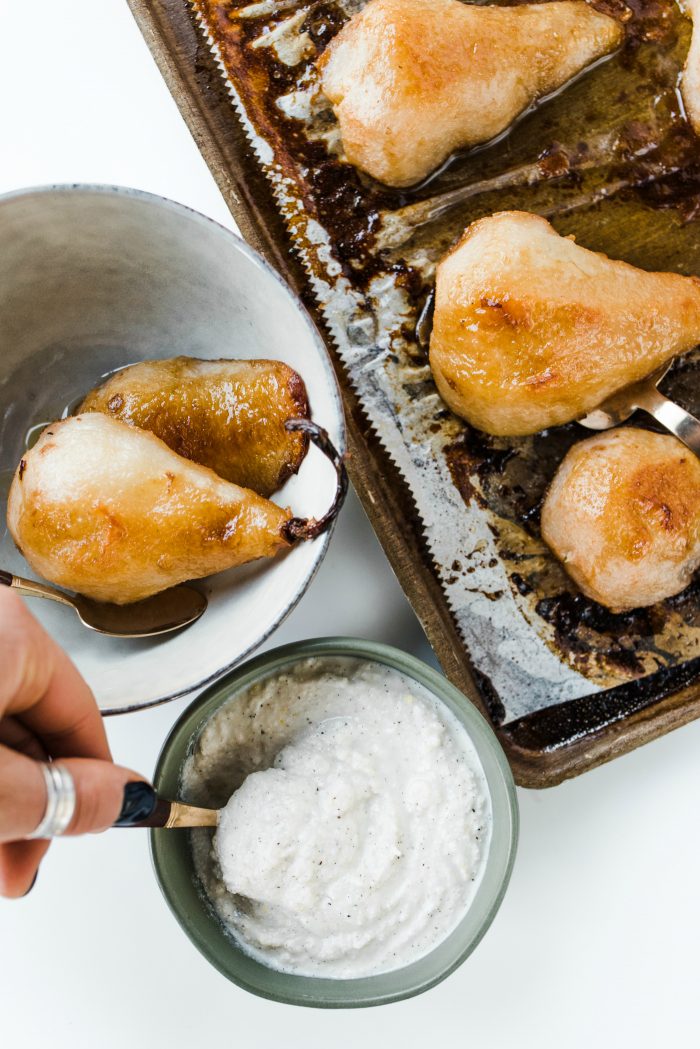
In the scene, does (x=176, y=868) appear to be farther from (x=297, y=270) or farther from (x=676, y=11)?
(x=676, y=11)

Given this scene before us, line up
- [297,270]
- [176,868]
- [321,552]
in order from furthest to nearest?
[297,270]
[176,868]
[321,552]

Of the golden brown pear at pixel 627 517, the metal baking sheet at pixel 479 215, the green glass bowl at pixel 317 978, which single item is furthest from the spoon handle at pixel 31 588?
the golden brown pear at pixel 627 517

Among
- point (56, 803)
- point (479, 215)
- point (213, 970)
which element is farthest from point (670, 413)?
point (213, 970)

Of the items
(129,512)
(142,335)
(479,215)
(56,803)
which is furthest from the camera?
(479,215)

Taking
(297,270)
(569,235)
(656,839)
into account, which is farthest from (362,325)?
(656,839)

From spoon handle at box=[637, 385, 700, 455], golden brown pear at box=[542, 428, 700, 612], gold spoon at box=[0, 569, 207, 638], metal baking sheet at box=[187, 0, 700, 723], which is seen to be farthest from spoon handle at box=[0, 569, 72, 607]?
spoon handle at box=[637, 385, 700, 455]

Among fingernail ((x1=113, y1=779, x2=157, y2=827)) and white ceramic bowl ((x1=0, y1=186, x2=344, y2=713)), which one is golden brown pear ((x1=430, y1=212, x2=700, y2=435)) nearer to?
white ceramic bowl ((x1=0, y1=186, x2=344, y2=713))

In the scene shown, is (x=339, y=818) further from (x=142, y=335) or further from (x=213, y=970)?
(x=142, y=335)
